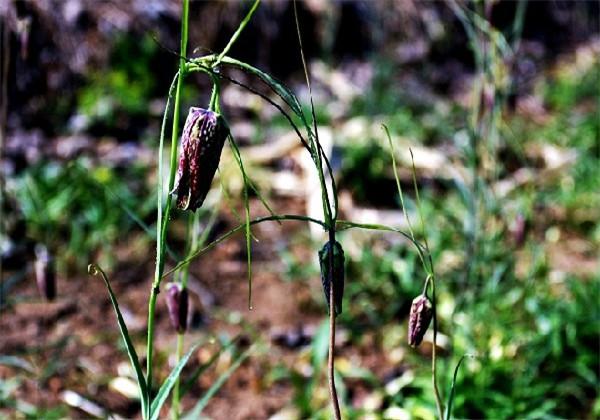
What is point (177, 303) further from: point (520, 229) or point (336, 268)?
point (520, 229)

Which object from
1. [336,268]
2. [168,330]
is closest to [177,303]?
[336,268]

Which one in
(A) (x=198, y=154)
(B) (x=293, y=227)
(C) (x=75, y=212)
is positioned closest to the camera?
(A) (x=198, y=154)

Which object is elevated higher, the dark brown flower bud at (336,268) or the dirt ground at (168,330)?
the dirt ground at (168,330)

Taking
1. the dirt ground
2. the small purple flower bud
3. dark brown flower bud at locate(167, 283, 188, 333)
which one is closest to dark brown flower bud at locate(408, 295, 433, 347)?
dark brown flower bud at locate(167, 283, 188, 333)

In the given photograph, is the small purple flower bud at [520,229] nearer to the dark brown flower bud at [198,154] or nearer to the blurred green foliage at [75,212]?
the blurred green foliage at [75,212]

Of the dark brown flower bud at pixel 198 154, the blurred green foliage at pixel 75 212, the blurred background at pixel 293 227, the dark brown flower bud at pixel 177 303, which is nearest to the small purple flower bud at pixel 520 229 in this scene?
the blurred background at pixel 293 227

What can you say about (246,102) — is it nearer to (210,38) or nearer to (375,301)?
(210,38)
